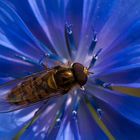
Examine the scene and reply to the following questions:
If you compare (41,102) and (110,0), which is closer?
(110,0)

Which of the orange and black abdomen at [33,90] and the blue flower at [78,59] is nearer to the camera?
the orange and black abdomen at [33,90]

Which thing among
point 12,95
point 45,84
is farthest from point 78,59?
point 12,95

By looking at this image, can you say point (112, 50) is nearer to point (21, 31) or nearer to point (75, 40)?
point (75, 40)

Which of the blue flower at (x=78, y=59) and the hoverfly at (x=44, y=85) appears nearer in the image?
the hoverfly at (x=44, y=85)

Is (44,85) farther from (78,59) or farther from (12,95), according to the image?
(78,59)

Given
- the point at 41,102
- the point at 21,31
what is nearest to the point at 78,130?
the point at 41,102
